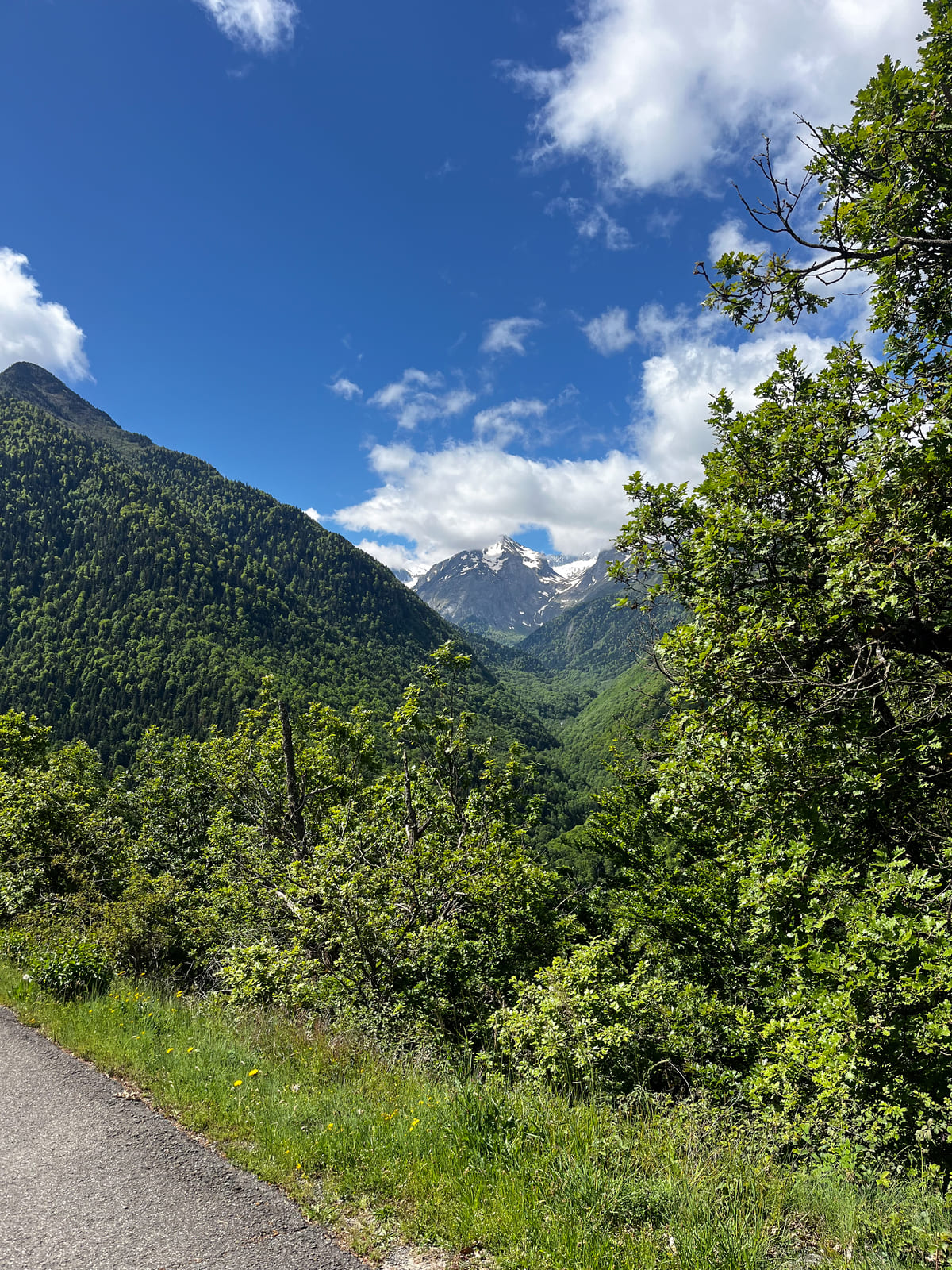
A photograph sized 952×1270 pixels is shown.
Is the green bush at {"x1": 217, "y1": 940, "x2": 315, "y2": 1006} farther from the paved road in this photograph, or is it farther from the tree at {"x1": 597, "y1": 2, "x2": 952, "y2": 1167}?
the tree at {"x1": 597, "y1": 2, "x2": 952, "y2": 1167}

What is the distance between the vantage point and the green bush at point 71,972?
9859 mm

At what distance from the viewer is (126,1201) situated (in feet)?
15.9

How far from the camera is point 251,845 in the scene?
693 inches

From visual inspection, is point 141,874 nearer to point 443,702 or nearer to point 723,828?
point 443,702

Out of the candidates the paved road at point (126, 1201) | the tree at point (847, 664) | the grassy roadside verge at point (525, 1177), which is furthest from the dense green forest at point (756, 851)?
the paved road at point (126, 1201)

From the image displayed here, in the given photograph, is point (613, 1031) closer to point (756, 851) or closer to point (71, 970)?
point (756, 851)

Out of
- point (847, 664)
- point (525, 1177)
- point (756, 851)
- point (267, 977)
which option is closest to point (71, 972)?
point (267, 977)

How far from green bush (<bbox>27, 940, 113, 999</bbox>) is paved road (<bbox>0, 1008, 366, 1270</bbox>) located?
3.56 metres

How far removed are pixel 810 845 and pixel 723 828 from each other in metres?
2.35

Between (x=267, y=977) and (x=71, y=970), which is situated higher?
(x=267, y=977)

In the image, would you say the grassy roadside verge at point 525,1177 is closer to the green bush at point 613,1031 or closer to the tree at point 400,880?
the green bush at point 613,1031

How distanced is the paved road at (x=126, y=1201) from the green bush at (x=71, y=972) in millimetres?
3561

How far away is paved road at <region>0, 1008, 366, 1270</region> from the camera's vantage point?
421 centimetres

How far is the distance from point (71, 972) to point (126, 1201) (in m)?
6.67
